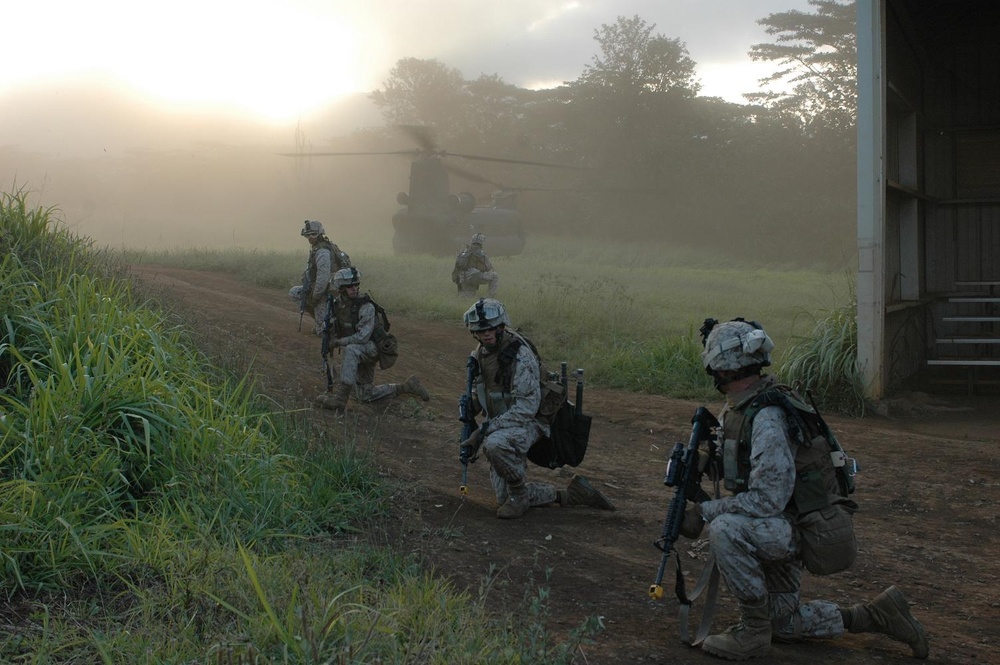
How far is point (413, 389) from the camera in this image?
398 inches

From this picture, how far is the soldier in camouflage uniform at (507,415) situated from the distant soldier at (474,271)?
1104 centimetres

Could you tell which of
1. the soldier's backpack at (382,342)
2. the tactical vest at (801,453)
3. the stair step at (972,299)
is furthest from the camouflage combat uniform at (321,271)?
the tactical vest at (801,453)

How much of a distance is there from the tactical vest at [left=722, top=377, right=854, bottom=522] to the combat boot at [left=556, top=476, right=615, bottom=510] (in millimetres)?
2384

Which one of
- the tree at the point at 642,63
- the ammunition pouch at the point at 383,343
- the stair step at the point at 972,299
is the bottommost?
the ammunition pouch at the point at 383,343

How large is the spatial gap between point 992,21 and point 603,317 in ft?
22.0

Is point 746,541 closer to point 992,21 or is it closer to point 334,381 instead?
point 334,381

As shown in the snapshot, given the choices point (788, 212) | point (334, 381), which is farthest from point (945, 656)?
point (788, 212)

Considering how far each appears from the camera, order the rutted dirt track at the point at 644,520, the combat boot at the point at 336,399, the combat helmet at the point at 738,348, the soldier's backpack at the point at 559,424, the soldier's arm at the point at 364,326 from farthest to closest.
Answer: the soldier's arm at the point at 364,326, the combat boot at the point at 336,399, the soldier's backpack at the point at 559,424, the rutted dirt track at the point at 644,520, the combat helmet at the point at 738,348

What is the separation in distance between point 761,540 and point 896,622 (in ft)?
2.32

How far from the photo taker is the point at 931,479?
7641 millimetres

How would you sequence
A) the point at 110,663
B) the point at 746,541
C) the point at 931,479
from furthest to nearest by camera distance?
1. the point at 931,479
2. the point at 746,541
3. the point at 110,663

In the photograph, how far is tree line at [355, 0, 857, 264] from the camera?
39.0 meters

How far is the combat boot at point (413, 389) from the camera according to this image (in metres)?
10.1

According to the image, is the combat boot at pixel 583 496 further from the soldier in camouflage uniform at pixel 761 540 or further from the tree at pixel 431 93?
the tree at pixel 431 93
